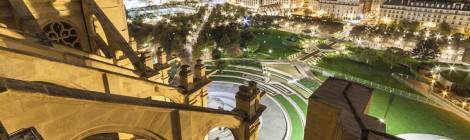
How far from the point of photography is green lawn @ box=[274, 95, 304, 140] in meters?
31.4

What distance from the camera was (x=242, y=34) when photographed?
64812mm

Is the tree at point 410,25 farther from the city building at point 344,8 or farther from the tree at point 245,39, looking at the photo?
the tree at point 245,39

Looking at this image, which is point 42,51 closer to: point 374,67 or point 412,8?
point 374,67

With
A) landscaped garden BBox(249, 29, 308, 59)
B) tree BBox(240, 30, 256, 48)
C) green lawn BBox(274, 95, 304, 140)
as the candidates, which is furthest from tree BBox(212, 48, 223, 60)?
green lawn BBox(274, 95, 304, 140)

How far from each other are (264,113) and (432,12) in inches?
4192

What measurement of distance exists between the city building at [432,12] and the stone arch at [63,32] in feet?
414

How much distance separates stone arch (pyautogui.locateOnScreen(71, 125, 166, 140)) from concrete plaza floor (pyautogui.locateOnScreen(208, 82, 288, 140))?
2267cm

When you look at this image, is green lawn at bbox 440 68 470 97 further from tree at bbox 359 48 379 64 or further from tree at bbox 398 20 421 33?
tree at bbox 398 20 421 33

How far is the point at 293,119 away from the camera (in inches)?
1366

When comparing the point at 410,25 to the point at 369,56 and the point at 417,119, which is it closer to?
the point at 369,56

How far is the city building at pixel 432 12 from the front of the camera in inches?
4018

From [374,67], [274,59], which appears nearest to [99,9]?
[274,59]

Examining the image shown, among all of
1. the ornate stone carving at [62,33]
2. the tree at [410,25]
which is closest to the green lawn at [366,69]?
the ornate stone carving at [62,33]

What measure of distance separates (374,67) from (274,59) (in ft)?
67.2
